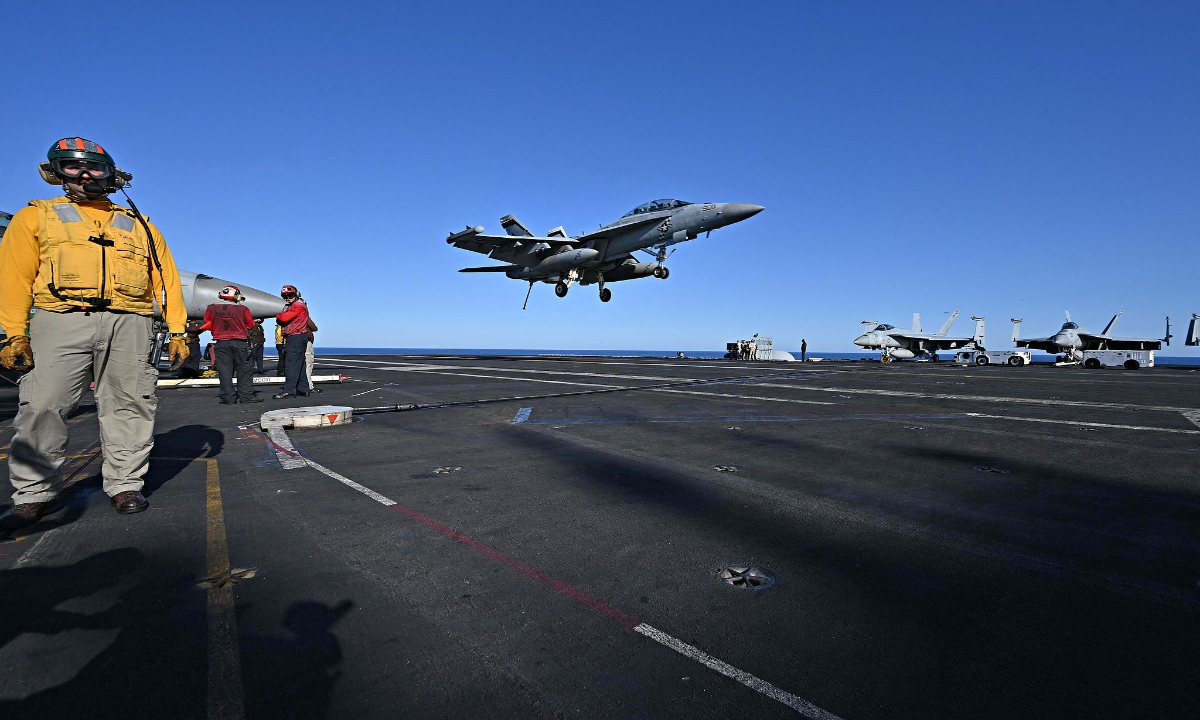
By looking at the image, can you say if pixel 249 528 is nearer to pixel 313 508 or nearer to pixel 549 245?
pixel 313 508

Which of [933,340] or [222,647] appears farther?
[933,340]

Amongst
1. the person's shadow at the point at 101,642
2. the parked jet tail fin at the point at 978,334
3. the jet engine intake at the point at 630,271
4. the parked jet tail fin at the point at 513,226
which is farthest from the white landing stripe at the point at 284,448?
the parked jet tail fin at the point at 978,334

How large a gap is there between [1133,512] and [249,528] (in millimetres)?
5615

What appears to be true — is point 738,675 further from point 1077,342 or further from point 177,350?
point 1077,342

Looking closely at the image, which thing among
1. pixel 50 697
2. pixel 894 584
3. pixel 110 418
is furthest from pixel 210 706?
pixel 110 418

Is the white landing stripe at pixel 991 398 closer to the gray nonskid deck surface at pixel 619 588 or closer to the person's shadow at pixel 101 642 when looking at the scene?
the gray nonskid deck surface at pixel 619 588

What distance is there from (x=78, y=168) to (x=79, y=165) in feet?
0.07

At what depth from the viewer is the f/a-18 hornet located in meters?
26.8

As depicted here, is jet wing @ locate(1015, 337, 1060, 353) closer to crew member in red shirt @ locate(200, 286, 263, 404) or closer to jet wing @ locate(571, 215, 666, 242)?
jet wing @ locate(571, 215, 666, 242)

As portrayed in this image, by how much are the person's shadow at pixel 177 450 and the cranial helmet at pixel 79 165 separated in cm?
229

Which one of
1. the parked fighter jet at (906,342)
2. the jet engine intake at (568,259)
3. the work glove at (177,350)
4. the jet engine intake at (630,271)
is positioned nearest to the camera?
the work glove at (177,350)

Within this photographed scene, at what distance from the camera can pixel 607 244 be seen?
29656mm

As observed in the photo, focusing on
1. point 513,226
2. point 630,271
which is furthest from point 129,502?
point 513,226

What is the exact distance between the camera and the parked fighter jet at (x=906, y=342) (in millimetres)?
46469
